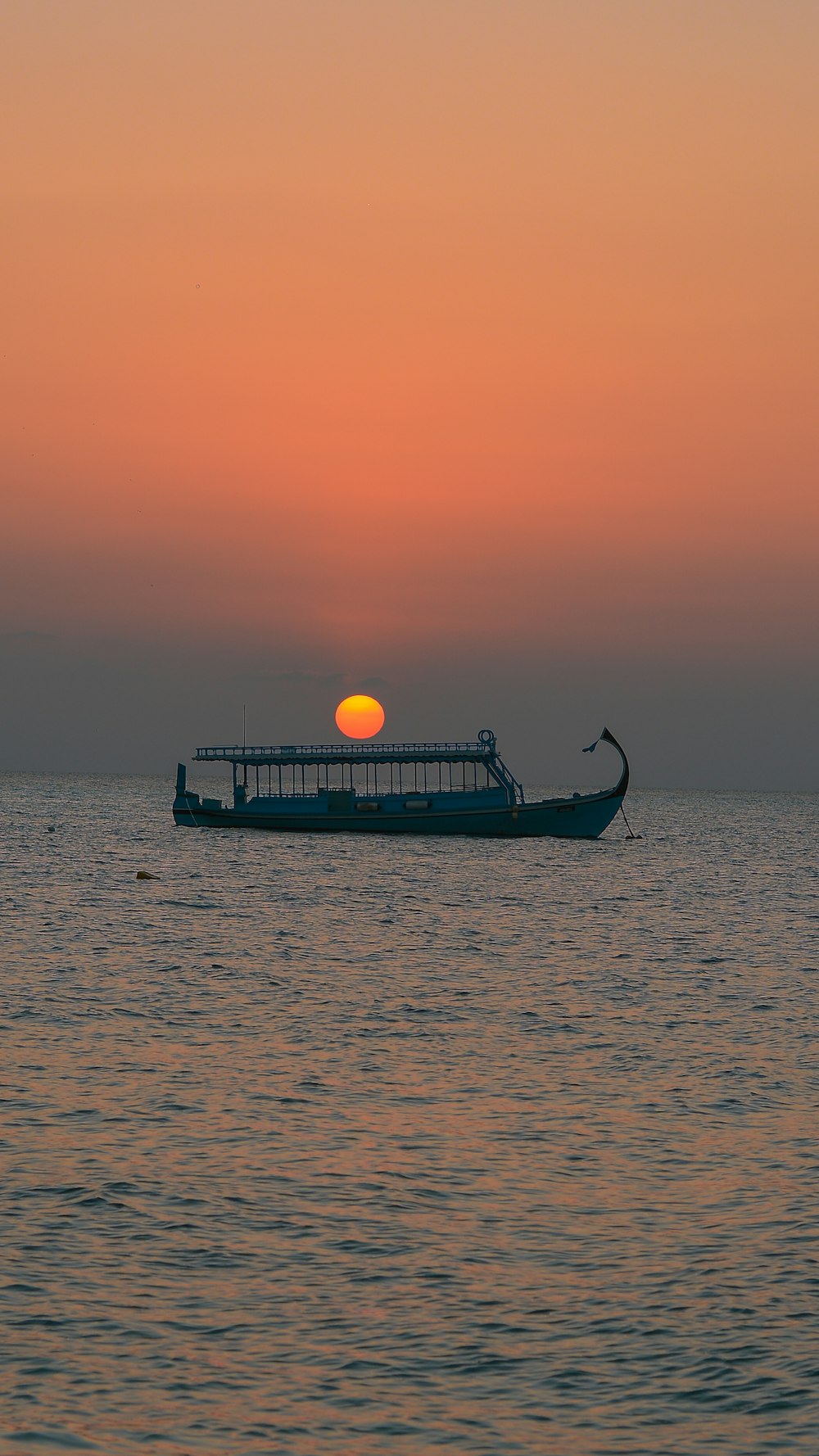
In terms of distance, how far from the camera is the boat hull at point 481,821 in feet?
317

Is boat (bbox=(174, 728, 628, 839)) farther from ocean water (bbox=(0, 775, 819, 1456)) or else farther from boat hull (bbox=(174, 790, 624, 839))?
ocean water (bbox=(0, 775, 819, 1456))

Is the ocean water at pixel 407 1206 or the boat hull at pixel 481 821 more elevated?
the boat hull at pixel 481 821

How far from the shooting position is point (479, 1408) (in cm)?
1121

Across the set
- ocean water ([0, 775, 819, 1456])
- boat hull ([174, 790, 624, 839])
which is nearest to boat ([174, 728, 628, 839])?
boat hull ([174, 790, 624, 839])

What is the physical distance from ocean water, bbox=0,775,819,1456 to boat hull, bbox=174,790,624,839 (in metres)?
56.1

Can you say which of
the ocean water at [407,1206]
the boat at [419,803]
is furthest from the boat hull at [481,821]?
the ocean water at [407,1206]

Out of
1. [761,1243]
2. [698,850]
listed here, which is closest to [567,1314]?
[761,1243]

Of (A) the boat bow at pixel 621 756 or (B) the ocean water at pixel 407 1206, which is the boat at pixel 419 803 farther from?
(B) the ocean water at pixel 407 1206

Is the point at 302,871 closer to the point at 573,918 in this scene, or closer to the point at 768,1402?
the point at 573,918

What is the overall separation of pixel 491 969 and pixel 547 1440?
28.2 metres

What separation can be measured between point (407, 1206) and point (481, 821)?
80.9 metres

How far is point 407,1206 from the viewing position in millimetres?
16422

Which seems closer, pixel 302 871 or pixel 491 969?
pixel 491 969

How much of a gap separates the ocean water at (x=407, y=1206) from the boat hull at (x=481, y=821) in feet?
184
